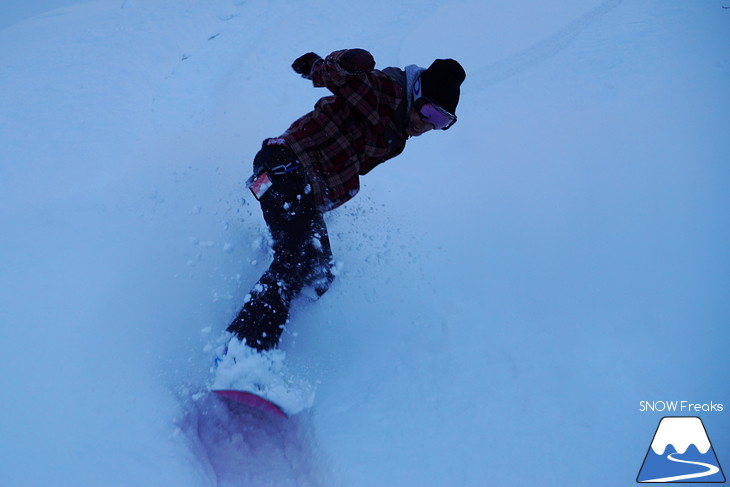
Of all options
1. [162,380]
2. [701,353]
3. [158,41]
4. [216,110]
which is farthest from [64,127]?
[701,353]

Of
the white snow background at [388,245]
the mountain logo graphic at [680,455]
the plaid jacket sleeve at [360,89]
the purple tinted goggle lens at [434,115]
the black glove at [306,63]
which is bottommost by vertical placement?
the mountain logo graphic at [680,455]

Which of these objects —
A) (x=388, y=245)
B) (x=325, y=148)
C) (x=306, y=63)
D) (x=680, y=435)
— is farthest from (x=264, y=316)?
(x=680, y=435)

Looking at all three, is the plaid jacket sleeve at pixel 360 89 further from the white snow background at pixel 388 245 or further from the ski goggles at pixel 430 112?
the white snow background at pixel 388 245

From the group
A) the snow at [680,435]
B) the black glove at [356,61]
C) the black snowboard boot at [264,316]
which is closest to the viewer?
the black glove at [356,61]

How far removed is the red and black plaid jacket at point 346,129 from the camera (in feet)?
4.42

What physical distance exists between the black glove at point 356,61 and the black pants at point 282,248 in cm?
34

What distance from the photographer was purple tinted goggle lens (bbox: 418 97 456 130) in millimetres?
1320

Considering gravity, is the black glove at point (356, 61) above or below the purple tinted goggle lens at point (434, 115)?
above

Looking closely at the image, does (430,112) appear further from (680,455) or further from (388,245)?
(680,455)

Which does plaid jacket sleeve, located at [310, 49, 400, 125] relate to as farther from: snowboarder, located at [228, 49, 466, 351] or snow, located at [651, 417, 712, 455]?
snow, located at [651, 417, 712, 455]

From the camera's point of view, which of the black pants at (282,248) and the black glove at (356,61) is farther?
the black pants at (282,248)

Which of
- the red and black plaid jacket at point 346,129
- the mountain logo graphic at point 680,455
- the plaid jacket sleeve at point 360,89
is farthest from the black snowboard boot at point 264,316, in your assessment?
the mountain logo graphic at point 680,455

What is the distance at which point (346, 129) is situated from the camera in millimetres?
1427

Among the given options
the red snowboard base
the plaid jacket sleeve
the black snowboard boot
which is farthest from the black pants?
the plaid jacket sleeve
